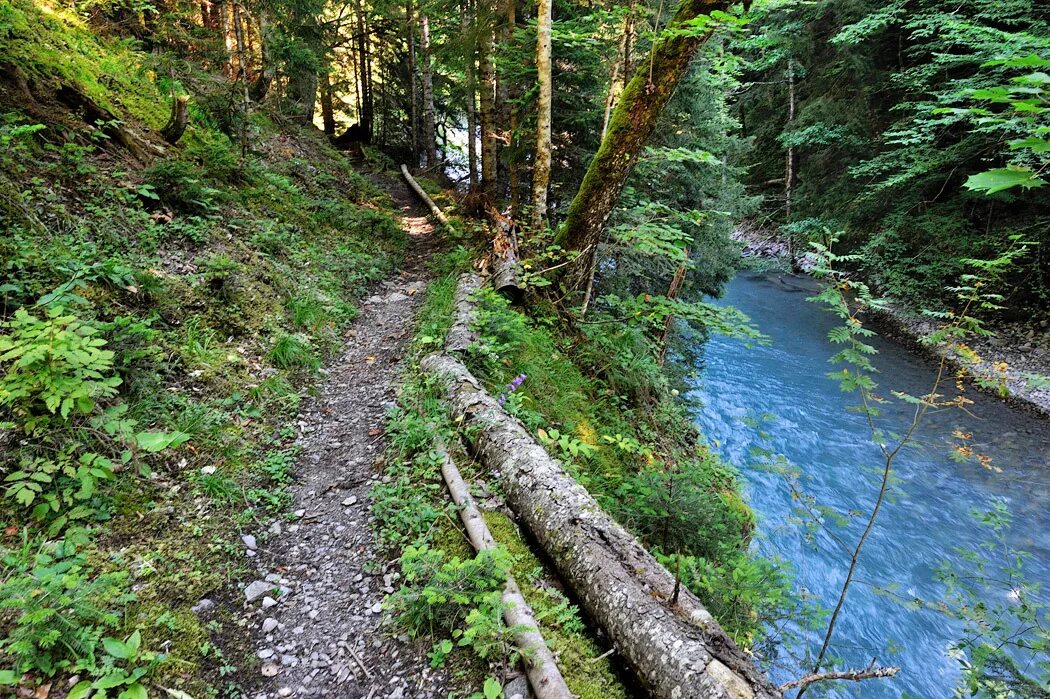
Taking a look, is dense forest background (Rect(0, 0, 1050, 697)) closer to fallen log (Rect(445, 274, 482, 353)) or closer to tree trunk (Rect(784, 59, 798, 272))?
fallen log (Rect(445, 274, 482, 353))

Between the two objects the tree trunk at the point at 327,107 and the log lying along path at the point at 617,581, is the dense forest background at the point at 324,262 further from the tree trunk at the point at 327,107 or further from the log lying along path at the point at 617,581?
the tree trunk at the point at 327,107

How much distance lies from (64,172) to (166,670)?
5.83 meters

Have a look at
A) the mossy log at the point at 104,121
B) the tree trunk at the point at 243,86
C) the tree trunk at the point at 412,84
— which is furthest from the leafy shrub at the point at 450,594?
the tree trunk at the point at 412,84

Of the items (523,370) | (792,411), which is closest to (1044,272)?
(792,411)

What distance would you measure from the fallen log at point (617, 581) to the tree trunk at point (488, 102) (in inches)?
317

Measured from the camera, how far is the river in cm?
647

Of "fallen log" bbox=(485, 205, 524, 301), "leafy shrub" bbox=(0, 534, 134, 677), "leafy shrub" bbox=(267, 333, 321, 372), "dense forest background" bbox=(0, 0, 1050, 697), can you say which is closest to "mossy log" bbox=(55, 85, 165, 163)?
"dense forest background" bbox=(0, 0, 1050, 697)

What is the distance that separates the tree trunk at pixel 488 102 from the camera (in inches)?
385

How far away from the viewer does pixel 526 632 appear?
2.97 metres

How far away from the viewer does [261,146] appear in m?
11.7

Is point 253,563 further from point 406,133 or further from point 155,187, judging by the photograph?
point 406,133

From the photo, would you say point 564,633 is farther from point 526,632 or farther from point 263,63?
point 263,63

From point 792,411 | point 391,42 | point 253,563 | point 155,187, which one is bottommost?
point 792,411

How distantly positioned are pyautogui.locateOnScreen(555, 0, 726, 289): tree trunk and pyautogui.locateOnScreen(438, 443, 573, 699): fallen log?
532cm
